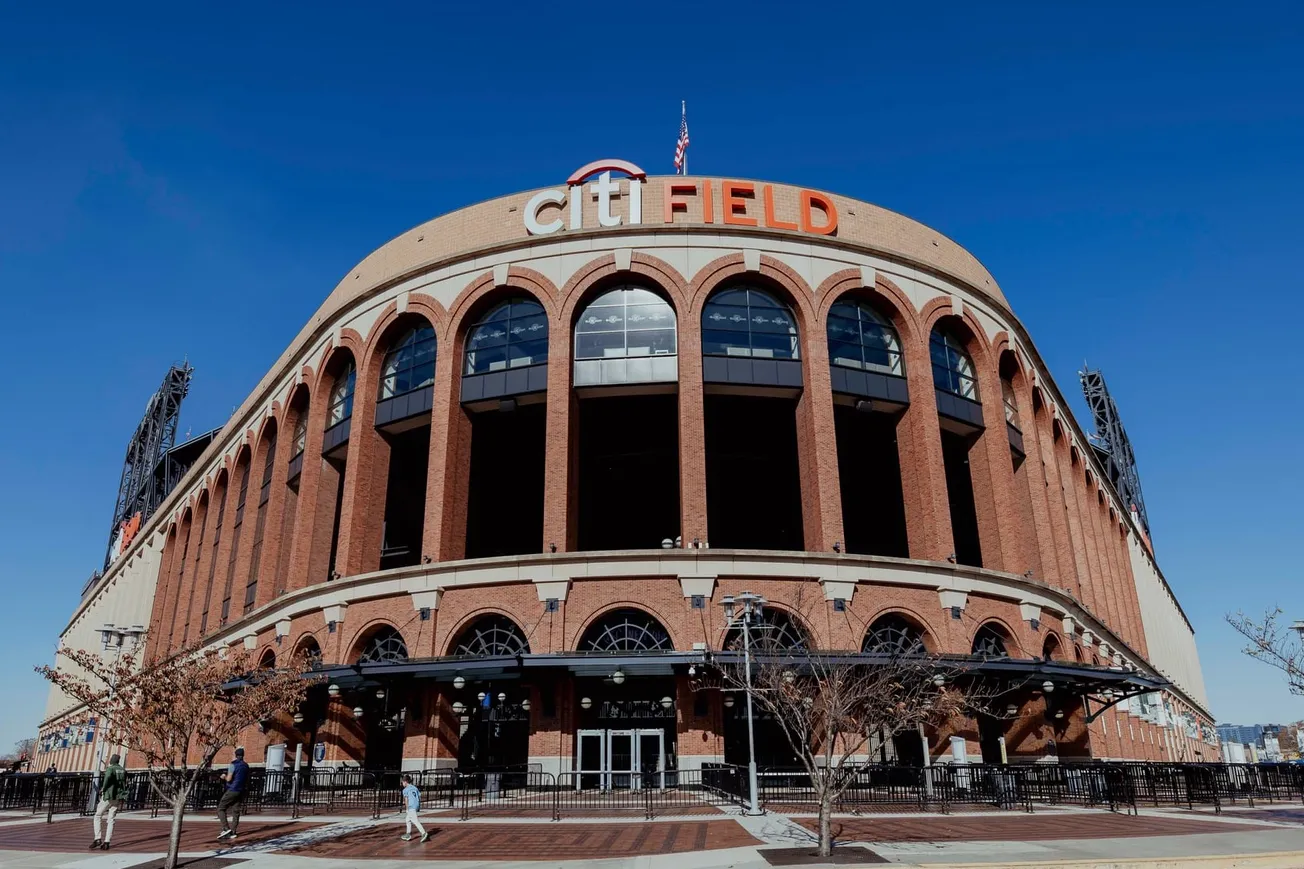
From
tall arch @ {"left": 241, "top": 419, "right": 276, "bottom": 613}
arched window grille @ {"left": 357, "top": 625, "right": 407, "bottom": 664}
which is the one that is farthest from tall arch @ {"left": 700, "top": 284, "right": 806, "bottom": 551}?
tall arch @ {"left": 241, "top": 419, "right": 276, "bottom": 613}

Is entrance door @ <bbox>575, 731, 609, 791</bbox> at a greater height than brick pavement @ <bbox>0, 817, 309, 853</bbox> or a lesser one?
greater

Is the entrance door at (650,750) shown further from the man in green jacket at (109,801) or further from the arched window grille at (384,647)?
the man in green jacket at (109,801)

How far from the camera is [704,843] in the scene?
17516 mm

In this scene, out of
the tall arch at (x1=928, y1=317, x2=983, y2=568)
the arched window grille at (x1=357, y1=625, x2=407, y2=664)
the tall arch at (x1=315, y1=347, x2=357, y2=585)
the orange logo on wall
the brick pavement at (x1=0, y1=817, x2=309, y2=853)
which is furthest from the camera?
the orange logo on wall

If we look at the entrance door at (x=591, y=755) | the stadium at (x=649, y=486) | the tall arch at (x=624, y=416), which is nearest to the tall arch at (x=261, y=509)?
the stadium at (x=649, y=486)

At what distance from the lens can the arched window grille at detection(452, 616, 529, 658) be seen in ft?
105

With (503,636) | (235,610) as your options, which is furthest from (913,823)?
(235,610)

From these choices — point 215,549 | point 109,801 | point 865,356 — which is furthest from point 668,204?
point 215,549

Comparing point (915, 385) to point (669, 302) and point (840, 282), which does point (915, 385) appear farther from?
point (669, 302)

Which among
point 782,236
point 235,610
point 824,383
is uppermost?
point 782,236

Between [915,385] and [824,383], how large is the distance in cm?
432

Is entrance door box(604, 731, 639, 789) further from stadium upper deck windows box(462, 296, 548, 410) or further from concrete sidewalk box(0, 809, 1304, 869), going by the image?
stadium upper deck windows box(462, 296, 548, 410)

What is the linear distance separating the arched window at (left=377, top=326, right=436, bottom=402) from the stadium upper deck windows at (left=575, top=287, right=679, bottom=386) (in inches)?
269

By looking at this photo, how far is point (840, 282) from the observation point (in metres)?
37.1
